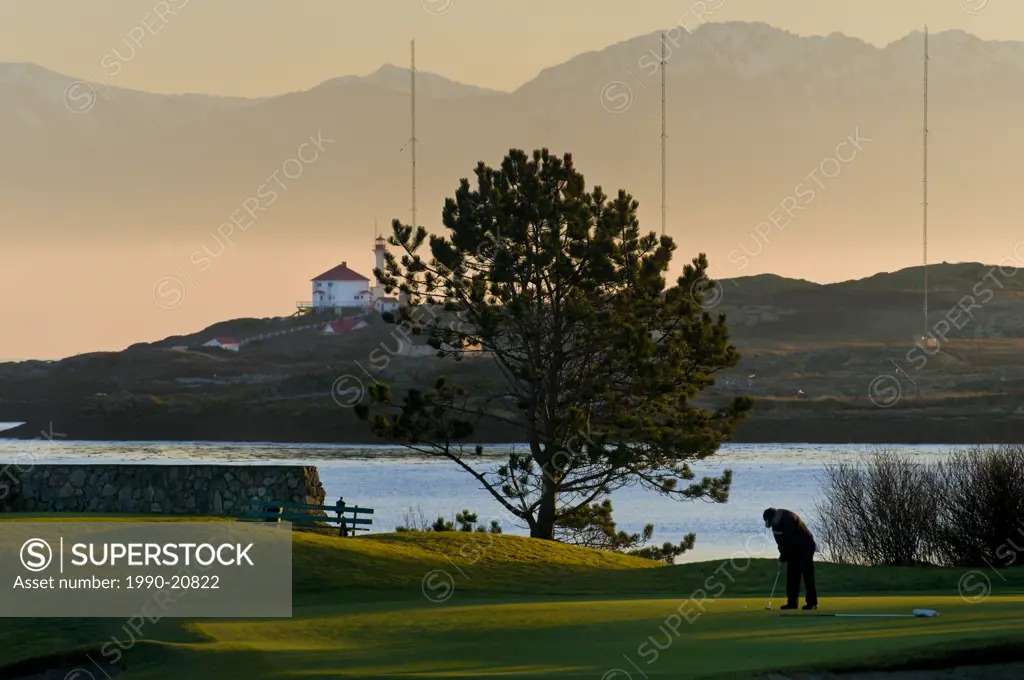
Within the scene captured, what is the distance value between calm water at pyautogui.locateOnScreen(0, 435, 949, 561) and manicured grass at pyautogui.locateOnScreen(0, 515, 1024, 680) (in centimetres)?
1289

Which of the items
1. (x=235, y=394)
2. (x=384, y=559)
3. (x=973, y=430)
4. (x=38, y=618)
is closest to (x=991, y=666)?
(x=38, y=618)

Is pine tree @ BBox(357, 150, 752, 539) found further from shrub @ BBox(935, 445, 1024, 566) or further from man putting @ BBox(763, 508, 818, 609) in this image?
man putting @ BBox(763, 508, 818, 609)

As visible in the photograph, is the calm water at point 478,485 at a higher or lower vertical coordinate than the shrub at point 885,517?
lower

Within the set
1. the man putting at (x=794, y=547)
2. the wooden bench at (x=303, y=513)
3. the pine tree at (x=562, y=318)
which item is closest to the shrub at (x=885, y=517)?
the pine tree at (x=562, y=318)

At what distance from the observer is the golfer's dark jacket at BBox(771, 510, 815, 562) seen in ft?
78.7

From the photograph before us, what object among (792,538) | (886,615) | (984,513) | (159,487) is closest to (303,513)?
(159,487)

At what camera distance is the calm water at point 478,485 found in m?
67.8

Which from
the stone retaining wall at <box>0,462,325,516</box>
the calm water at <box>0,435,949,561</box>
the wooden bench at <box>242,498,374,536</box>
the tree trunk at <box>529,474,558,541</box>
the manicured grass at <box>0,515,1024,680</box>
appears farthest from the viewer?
the calm water at <box>0,435,949,561</box>

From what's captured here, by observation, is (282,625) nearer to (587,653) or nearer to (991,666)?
(587,653)

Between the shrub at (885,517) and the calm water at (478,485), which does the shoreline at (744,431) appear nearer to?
the calm water at (478,485)

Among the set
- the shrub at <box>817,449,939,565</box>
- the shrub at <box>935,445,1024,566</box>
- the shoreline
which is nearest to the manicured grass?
the shrub at <box>935,445,1024,566</box>

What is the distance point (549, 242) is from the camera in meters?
45.4

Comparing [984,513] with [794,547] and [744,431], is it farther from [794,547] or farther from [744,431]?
[744,431]

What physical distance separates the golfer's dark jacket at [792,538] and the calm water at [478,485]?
22.9m
